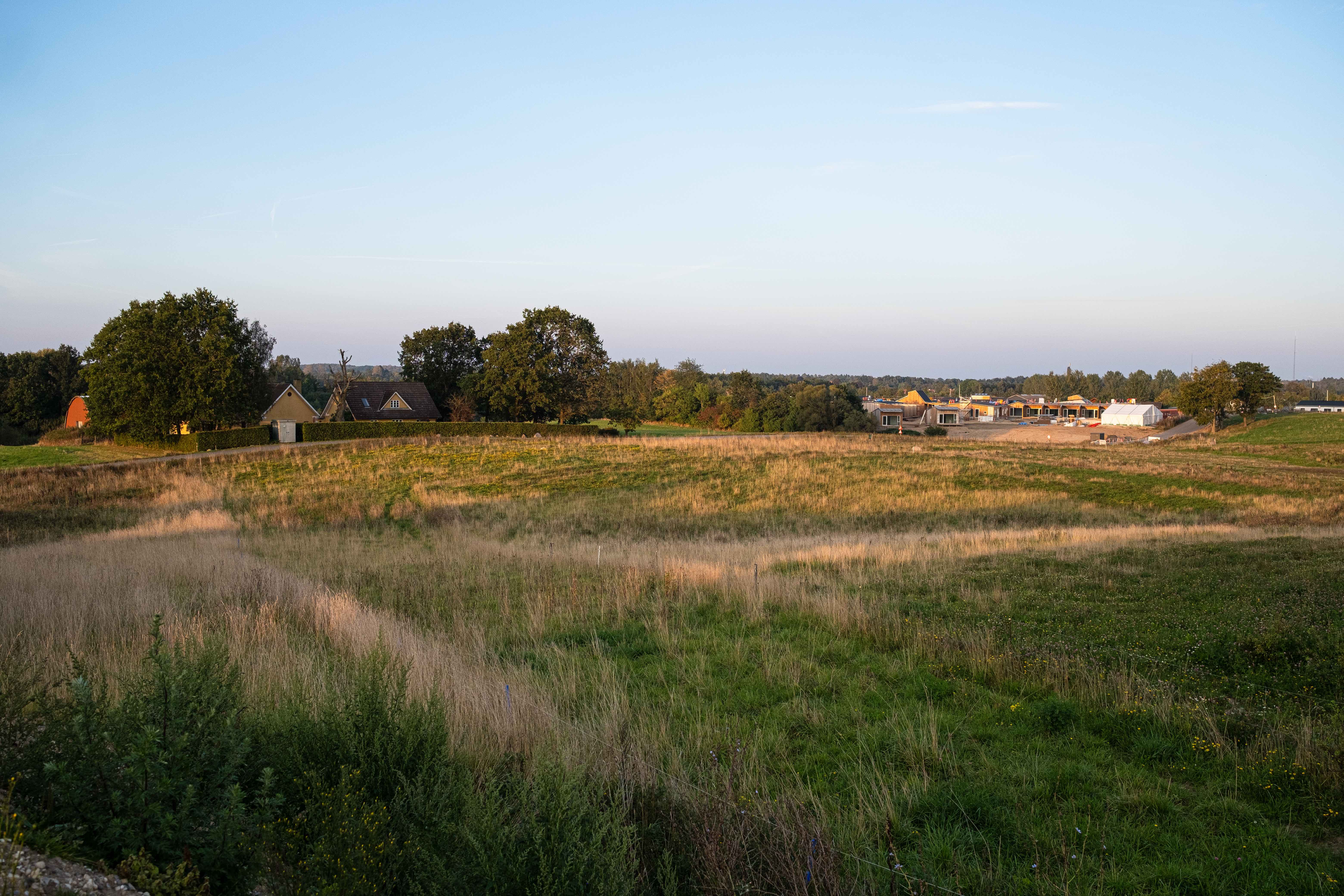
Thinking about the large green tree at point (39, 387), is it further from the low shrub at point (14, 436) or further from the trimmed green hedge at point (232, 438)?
the trimmed green hedge at point (232, 438)

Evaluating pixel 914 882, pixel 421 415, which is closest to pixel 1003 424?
pixel 421 415

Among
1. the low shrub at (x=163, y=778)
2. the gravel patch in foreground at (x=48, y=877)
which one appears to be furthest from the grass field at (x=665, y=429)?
the gravel patch in foreground at (x=48, y=877)

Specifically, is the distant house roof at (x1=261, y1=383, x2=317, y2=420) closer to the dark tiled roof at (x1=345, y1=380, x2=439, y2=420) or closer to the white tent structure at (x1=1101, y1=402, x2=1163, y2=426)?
the dark tiled roof at (x1=345, y1=380, x2=439, y2=420)

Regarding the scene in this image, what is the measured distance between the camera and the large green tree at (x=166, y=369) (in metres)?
49.1

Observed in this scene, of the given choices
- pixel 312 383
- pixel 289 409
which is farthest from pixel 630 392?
pixel 289 409

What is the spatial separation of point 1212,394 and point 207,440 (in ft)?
301

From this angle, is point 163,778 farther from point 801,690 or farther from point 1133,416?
point 1133,416

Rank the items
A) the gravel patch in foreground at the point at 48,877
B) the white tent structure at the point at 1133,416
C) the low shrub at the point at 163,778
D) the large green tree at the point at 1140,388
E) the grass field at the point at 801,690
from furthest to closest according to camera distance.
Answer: the large green tree at the point at 1140,388 < the white tent structure at the point at 1133,416 < the grass field at the point at 801,690 < the low shrub at the point at 163,778 < the gravel patch in foreground at the point at 48,877

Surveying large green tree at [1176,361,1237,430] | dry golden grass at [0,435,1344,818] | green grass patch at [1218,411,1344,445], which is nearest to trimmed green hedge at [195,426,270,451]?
dry golden grass at [0,435,1344,818]

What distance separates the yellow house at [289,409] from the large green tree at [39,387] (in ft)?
63.1

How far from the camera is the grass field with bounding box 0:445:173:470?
35.1 meters

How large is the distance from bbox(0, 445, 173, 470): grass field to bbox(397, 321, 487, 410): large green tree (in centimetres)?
2791

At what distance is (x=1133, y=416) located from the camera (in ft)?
347

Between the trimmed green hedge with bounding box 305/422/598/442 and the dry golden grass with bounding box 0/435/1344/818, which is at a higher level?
the trimmed green hedge with bounding box 305/422/598/442
